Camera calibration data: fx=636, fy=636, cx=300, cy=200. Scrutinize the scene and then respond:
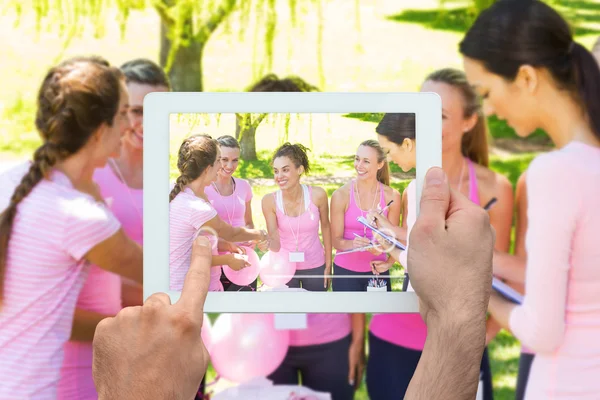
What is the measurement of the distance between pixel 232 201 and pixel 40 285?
2.31 ft

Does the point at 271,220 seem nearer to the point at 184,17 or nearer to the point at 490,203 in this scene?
the point at 490,203

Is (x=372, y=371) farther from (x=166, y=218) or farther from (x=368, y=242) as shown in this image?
(x=166, y=218)

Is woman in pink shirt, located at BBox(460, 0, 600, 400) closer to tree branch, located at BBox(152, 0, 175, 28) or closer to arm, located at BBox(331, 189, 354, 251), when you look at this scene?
arm, located at BBox(331, 189, 354, 251)

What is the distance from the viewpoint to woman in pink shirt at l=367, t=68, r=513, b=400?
1.74 meters

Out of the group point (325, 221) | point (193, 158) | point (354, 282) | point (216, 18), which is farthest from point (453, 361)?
point (216, 18)

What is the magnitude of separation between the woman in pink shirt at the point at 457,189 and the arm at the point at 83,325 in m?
0.76

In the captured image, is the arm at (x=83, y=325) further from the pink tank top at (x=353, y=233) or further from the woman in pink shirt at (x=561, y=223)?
the woman in pink shirt at (x=561, y=223)

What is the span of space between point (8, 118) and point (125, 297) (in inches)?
95.8

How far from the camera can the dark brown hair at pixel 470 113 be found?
1.85 metres

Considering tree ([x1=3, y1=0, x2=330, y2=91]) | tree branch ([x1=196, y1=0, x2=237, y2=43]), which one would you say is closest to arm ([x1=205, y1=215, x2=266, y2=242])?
tree ([x1=3, y1=0, x2=330, y2=91])

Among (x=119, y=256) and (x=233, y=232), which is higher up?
(x=233, y=232)

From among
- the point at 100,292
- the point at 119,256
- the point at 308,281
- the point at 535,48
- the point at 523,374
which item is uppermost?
the point at 535,48

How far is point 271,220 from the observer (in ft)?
3.20

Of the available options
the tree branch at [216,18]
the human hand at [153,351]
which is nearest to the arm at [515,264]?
the human hand at [153,351]
